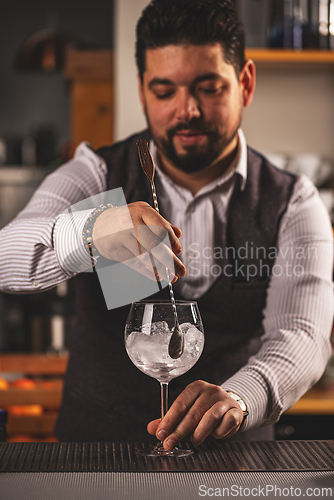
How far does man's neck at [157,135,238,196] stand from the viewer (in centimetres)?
115

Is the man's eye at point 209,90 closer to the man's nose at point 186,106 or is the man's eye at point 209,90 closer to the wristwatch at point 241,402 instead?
the man's nose at point 186,106

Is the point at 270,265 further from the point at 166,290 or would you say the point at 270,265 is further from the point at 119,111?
the point at 119,111

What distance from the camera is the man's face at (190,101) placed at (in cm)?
104

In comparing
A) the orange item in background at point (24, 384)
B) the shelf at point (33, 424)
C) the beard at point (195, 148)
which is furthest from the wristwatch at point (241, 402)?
the orange item in background at point (24, 384)

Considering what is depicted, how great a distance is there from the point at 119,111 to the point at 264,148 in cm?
50

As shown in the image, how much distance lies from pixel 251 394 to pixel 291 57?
1.28m

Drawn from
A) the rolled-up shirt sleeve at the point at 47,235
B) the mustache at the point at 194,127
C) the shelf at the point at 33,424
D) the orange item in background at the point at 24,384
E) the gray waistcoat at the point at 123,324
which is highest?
the mustache at the point at 194,127

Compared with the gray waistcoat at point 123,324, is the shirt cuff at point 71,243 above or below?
above

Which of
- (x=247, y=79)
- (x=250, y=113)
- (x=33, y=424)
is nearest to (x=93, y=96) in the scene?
(x=250, y=113)

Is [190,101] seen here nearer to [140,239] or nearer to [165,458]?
[140,239]

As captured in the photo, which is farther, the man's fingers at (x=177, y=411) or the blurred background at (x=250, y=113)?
the blurred background at (x=250, y=113)

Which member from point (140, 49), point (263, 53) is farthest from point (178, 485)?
point (263, 53)

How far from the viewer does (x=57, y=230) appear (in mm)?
900

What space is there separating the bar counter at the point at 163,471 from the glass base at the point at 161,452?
1 centimetres
